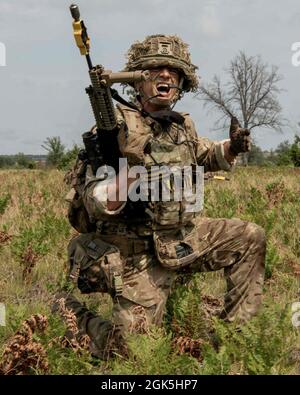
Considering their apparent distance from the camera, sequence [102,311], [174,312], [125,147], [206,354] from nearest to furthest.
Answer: [206,354]
[125,147]
[174,312]
[102,311]

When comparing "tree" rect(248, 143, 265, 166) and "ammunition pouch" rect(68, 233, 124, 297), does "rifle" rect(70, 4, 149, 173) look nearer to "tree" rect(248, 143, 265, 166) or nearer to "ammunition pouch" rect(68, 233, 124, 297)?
"ammunition pouch" rect(68, 233, 124, 297)

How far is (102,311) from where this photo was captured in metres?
4.86

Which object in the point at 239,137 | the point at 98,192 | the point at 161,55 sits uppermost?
the point at 161,55

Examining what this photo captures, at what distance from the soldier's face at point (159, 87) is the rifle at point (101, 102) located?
50cm

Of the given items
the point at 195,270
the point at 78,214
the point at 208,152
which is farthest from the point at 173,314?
the point at 208,152

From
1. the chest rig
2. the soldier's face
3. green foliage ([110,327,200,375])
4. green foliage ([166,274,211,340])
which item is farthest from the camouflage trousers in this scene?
the soldier's face

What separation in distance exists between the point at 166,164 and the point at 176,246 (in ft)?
1.89

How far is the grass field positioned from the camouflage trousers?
0.13 metres

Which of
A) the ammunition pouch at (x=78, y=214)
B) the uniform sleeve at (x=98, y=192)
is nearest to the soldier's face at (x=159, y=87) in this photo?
the uniform sleeve at (x=98, y=192)

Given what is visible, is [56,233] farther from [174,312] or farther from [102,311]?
[174,312]

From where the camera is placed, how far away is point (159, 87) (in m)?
4.49

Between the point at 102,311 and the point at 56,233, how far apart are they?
1889 millimetres

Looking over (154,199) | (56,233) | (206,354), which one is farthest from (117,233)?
(56,233)

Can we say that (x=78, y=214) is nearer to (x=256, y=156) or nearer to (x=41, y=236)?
(x=41, y=236)
